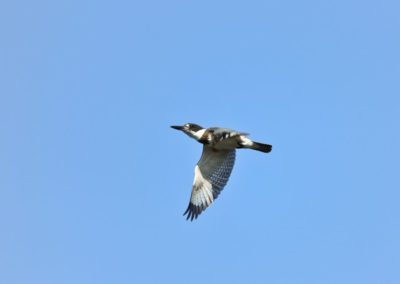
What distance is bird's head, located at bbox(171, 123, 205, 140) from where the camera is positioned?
15125mm

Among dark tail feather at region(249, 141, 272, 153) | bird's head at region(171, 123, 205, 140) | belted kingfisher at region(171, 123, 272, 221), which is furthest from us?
bird's head at region(171, 123, 205, 140)

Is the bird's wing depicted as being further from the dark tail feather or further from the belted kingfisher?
the dark tail feather

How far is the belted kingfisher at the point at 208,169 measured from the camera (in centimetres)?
1498

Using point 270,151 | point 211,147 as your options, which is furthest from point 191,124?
point 270,151

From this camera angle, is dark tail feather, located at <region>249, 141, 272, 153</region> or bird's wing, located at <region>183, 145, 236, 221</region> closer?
dark tail feather, located at <region>249, 141, 272, 153</region>

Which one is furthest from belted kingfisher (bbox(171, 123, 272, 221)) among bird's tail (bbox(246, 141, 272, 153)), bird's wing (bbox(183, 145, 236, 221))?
bird's tail (bbox(246, 141, 272, 153))

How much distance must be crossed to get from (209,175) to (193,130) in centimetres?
95

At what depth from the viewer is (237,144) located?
14.7 meters

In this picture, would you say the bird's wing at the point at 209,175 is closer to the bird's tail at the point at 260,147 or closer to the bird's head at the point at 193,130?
the bird's head at the point at 193,130

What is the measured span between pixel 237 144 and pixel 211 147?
59 cm

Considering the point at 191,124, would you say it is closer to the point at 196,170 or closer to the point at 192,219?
the point at 196,170

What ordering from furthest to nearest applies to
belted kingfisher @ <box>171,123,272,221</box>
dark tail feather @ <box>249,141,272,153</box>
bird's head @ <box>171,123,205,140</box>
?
1. bird's head @ <box>171,123,205,140</box>
2. belted kingfisher @ <box>171,123,272,221</box>
3. dark tail feather @ <box>249,141,272,153</box>

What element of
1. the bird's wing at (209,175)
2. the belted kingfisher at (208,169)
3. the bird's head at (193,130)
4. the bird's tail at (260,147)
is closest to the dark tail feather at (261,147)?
the bird's tail at (260,147)

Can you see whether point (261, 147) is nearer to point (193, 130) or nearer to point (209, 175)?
point (209, 175)
